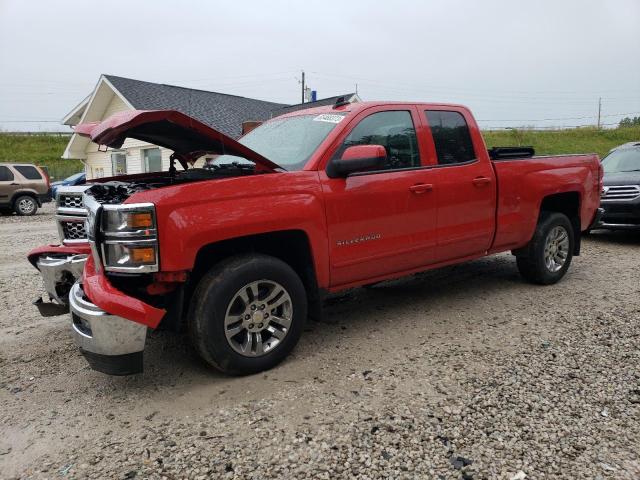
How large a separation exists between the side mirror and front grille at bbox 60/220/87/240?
2.38 m

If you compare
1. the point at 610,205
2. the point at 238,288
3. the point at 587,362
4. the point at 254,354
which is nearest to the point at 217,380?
the point at 254,354

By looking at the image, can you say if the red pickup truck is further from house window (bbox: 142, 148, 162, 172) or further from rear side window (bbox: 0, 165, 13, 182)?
house window (bbox: 142, 148, 162, 172)

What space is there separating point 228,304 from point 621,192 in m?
7.92

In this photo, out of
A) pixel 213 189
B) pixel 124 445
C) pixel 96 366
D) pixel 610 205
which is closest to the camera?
pixel 124 445

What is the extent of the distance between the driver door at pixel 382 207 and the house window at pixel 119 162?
21108 millimetres

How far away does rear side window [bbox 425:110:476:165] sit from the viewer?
4.46m

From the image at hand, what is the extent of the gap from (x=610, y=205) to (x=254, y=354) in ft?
25.2

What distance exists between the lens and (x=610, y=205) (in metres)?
8.54

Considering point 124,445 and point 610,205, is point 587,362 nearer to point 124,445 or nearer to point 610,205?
point 124,445

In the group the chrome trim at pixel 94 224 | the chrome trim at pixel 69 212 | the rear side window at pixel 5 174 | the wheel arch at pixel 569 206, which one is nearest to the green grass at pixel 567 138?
the rear side window at pixel 5 174

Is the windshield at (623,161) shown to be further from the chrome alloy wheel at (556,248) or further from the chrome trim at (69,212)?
the chrome trim at (69,212)

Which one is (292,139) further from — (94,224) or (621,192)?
(621,192)

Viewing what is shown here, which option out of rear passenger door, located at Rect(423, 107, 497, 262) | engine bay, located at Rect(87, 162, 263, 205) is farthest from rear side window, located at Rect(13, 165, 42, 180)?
rear passenger door, located at Rect(423, 107, 497, 262)

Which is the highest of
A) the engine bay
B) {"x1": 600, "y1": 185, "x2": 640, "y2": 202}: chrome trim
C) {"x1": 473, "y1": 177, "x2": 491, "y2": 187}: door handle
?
the engine bay
